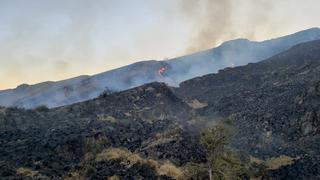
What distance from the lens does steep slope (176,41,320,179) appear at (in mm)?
50375

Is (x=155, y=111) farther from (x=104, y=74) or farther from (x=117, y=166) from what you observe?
(x=104, y=74)

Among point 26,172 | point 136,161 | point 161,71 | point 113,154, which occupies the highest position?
point 161,71

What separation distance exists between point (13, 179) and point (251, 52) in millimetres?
119435

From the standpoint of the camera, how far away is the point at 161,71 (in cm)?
14150

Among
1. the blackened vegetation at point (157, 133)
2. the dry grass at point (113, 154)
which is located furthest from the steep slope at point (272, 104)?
the dry grass at point (113, 154)

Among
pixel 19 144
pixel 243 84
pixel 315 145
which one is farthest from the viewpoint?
pixel 243 84

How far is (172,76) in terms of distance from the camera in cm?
13950

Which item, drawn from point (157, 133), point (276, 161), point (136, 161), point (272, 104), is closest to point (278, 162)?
point (276, 161)

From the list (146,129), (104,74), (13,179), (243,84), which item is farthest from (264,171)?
(104,74)

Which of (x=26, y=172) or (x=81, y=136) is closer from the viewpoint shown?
(x=26, y=172)

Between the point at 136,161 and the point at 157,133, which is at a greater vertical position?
the point at 157,133

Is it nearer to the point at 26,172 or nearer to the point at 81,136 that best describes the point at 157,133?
the point at 81,136

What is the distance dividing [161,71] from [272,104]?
3086 inches

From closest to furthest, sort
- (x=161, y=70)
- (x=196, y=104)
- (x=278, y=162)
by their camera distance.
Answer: (x=278, y=162), (x=196, y=104), (x=161, y=70)
